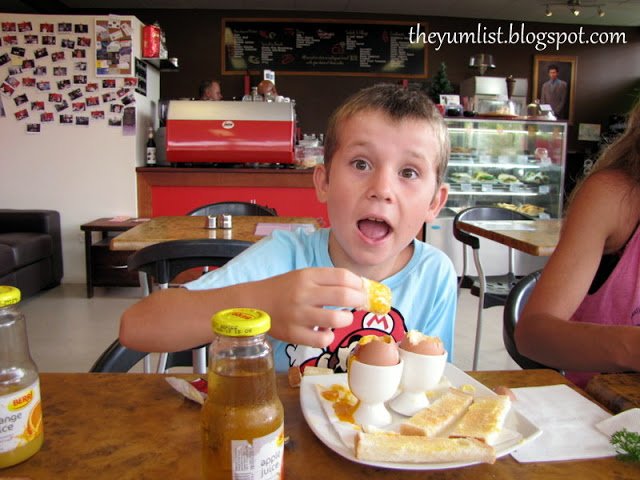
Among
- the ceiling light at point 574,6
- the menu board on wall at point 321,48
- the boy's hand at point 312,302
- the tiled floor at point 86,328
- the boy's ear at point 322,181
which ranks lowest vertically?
the tiled floor at point 86,328

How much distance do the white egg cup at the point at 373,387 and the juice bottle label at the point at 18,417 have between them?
1.25ft

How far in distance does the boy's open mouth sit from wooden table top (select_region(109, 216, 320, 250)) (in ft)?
3.90

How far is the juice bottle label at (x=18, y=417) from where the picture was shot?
23.3 inches

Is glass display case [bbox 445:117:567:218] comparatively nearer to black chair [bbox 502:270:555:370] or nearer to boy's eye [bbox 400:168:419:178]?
black chair [bbox 502:270:555:370]

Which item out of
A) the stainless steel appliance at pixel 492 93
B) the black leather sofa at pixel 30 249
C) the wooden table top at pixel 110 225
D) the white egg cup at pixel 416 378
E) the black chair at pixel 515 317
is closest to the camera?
the white egg cup at pixel 416 378

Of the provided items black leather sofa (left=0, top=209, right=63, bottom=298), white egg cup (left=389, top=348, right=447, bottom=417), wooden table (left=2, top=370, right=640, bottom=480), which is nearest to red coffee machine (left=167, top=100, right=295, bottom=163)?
black leather sofa (left=0, top=209, right=63, bottom=298)

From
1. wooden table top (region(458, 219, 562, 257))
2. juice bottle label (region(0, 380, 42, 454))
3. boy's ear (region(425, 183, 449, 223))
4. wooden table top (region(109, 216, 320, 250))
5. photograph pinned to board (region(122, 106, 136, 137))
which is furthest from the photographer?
photograph pinned to board (region(122, 106, 136, 137))

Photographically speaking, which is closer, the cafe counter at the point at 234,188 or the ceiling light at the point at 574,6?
the cafe counter at the point at 234,188

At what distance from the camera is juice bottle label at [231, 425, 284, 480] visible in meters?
0.51

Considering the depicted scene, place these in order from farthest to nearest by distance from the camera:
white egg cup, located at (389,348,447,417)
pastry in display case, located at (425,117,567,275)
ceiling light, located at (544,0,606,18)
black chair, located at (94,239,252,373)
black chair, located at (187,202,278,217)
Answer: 1. ceiling light, located at (544,0,606,18)
2. pastry in display case, located at (425,117,567,275)
3. black chair, located at (187,202,278,217)
4. black chair, located at (94,239,252,373)
5. white egg cup, located at (389,348,447,417)

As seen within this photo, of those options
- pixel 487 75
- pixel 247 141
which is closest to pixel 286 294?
pixel 247 141

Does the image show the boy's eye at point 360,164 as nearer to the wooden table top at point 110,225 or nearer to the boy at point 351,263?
the boy at point 351,263

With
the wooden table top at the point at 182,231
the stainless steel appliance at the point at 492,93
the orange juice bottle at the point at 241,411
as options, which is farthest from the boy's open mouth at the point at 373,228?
the stainless steel appliance at the point at 492,93

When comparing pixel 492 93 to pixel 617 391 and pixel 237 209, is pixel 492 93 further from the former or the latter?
pixel 617 391
